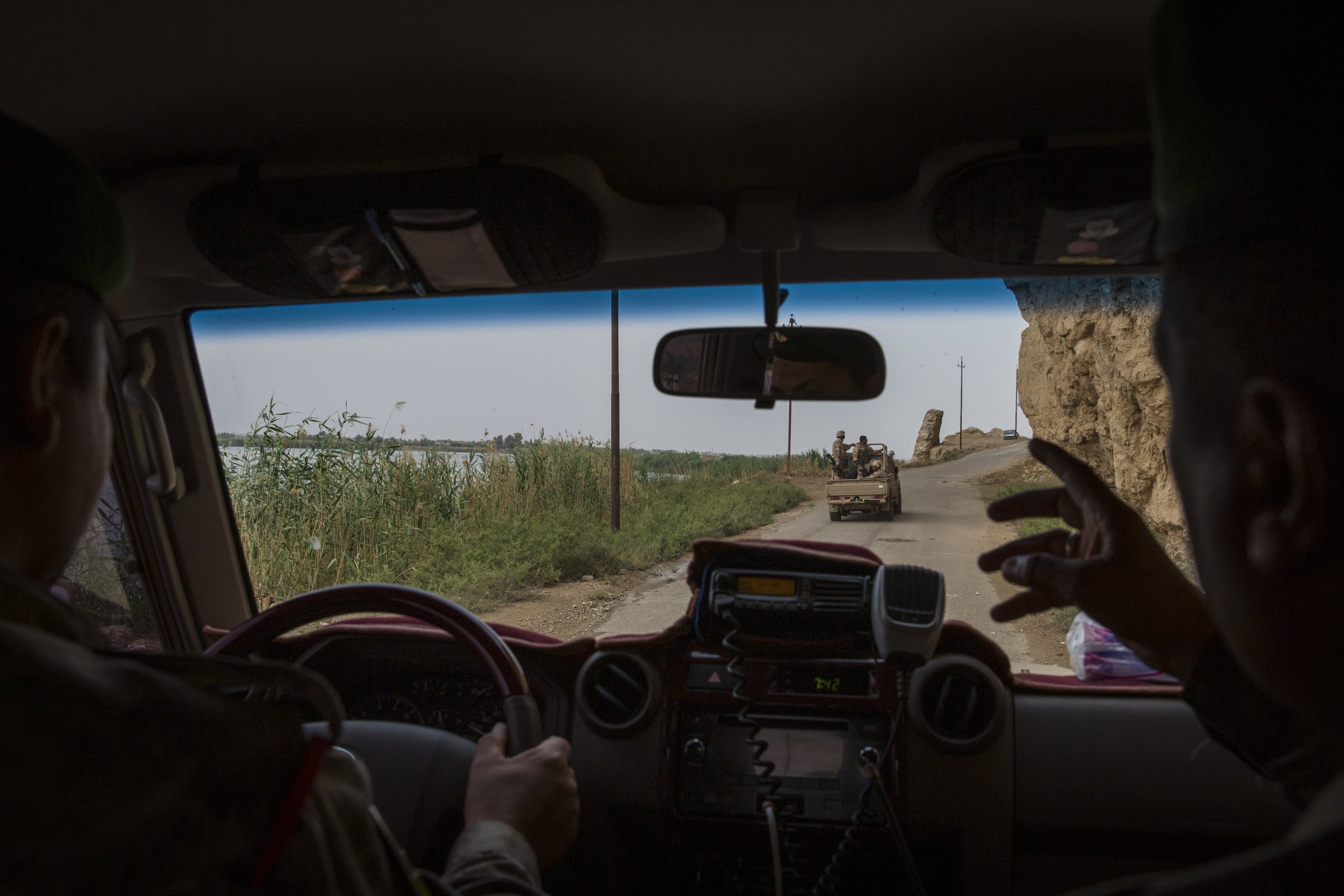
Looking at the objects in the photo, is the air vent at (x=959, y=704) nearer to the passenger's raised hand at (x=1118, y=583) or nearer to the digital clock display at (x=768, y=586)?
the digital clock display at (x=768, y=586)

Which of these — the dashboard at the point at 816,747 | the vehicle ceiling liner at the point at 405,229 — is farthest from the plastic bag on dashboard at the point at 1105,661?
the vehicle ceiling liner at the point at 405,229

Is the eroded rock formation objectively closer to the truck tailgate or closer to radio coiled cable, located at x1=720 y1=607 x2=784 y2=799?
the truck tailgate

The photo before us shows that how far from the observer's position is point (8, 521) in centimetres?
101

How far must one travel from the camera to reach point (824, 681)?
2908 mm

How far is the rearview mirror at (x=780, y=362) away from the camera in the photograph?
2.71 m

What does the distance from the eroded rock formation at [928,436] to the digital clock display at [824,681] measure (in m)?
2.04

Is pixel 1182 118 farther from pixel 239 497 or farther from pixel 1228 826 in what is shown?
pixel 239 497

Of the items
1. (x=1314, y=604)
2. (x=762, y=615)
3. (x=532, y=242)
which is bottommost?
(x=762, y=615)

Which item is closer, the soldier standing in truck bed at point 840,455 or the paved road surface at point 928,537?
the paved road surface at point 928,537

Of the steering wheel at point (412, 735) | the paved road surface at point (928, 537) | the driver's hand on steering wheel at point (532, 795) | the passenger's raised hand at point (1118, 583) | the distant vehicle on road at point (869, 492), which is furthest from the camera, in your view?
the distant vehicle on road at point (869, 492)

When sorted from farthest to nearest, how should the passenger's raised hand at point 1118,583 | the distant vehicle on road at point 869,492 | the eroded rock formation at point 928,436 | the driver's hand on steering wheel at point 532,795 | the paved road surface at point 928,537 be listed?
the distant vehicle on road at point 869,492 < the eroded rock formation at point 928,436 < the paved road surface at point 928,537 < the driver's hand on steering wheel at point 532,795 < the passenger's raised hand at point 1118,583

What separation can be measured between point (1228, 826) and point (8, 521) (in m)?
3.33

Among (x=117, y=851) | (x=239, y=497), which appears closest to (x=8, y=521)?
(x=117, y=851)

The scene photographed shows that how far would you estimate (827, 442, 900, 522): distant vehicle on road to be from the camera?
223 inches
